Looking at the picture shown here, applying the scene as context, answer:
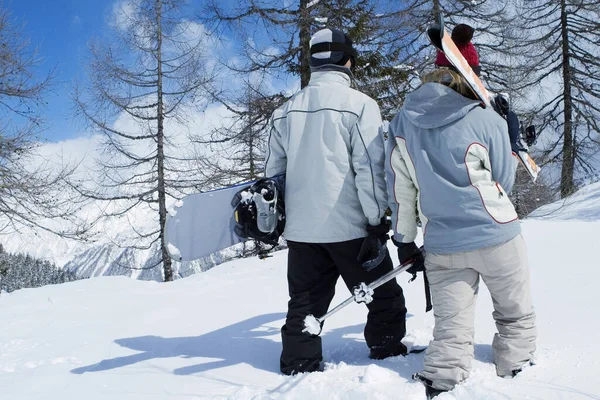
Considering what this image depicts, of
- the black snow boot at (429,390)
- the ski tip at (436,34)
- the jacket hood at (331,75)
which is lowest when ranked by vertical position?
the black snow boot at (429,390)

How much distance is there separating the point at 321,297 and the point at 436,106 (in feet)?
4.30

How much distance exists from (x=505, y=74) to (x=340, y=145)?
51.2 feet

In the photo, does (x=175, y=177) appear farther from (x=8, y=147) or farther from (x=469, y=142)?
(x=469, y=142)

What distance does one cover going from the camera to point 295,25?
1011cm

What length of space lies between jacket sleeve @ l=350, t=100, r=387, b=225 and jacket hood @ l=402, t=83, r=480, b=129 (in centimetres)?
27

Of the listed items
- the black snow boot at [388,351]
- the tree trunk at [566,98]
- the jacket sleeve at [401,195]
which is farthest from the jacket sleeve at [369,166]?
the tree trunk at [566,98]

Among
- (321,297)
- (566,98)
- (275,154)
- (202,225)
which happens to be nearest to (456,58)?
(275,154)

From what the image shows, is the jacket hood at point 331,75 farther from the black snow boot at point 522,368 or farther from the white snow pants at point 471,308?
the black snow boot at point 522,368

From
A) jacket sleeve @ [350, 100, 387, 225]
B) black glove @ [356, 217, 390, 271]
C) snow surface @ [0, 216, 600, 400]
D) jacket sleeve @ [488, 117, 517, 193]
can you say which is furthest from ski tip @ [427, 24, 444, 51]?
snow surface @ [0, 216, 600, 400]

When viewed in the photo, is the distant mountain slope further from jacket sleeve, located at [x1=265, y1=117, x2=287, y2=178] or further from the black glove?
jacket sleeve, located at [x1=265, y1=117, x2=287, y2=178]

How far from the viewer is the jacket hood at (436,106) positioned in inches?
88.7

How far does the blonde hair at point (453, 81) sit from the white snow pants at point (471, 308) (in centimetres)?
78

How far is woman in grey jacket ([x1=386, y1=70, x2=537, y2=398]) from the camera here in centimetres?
222

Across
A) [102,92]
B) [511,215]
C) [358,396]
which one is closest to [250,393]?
[358,396]
